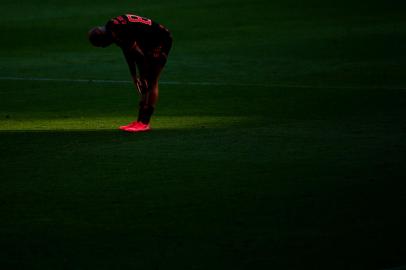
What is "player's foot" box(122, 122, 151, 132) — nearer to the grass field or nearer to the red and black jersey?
the grass field

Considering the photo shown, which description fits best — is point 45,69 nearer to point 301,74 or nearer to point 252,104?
point 301,74

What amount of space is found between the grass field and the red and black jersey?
1.17m

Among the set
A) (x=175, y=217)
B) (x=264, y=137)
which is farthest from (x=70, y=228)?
(x=264, y=137)

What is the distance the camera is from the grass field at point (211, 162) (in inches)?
362

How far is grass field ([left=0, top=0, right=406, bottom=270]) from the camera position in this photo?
9.20 m

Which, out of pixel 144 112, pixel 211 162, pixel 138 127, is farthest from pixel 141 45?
pixel 211 162

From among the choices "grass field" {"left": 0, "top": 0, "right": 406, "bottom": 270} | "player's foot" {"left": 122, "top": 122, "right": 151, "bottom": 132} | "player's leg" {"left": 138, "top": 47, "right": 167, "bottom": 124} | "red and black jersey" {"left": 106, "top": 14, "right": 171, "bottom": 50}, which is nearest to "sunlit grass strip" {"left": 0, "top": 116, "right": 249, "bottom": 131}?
"grass field" {"left": 0, "top": 0, "right": 406, "bottom": 270}

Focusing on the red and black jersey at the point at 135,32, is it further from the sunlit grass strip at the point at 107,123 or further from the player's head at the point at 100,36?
the sunlit grass strip at the point at 107,123

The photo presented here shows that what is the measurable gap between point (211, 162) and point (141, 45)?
117 inches

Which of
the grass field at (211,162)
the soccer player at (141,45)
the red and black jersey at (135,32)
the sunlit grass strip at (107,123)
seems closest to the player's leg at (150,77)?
the soccer player at (141,45)

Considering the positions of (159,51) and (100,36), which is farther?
(159,51)

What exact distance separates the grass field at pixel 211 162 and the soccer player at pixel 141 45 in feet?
1.53

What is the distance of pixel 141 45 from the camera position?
15352 mm

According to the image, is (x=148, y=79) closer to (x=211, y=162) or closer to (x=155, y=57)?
(x=155, y=57)
